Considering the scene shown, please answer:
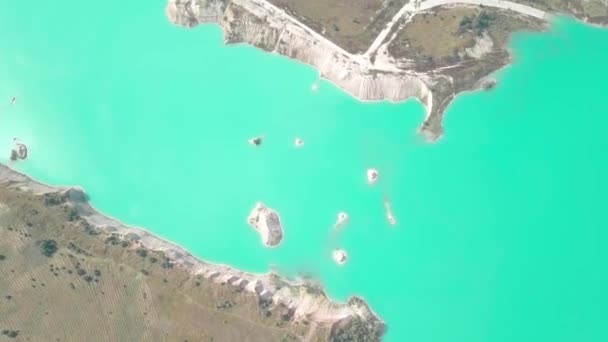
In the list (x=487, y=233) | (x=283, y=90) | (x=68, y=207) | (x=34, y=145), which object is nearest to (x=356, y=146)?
(x=283, y=90)

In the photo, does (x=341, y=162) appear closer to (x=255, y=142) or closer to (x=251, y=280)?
(x=255, y=142)

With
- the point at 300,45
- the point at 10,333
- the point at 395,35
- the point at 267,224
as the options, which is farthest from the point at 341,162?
the point at 10,333

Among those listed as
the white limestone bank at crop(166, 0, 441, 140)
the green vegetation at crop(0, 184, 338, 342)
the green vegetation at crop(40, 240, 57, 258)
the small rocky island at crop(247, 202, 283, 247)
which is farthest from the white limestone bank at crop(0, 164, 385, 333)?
the white limestone bank at crop(166, 0, 441, 140)

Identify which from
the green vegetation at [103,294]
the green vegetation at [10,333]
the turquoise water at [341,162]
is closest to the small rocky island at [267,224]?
the turquoise water at [341,162]

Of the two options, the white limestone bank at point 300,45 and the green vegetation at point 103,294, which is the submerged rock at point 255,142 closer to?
the white limestone bank at point 300,45

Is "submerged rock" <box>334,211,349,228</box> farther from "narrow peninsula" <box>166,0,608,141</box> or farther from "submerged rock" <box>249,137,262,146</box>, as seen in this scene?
"narrow peninsula" <box>166,0,608,141</box>
